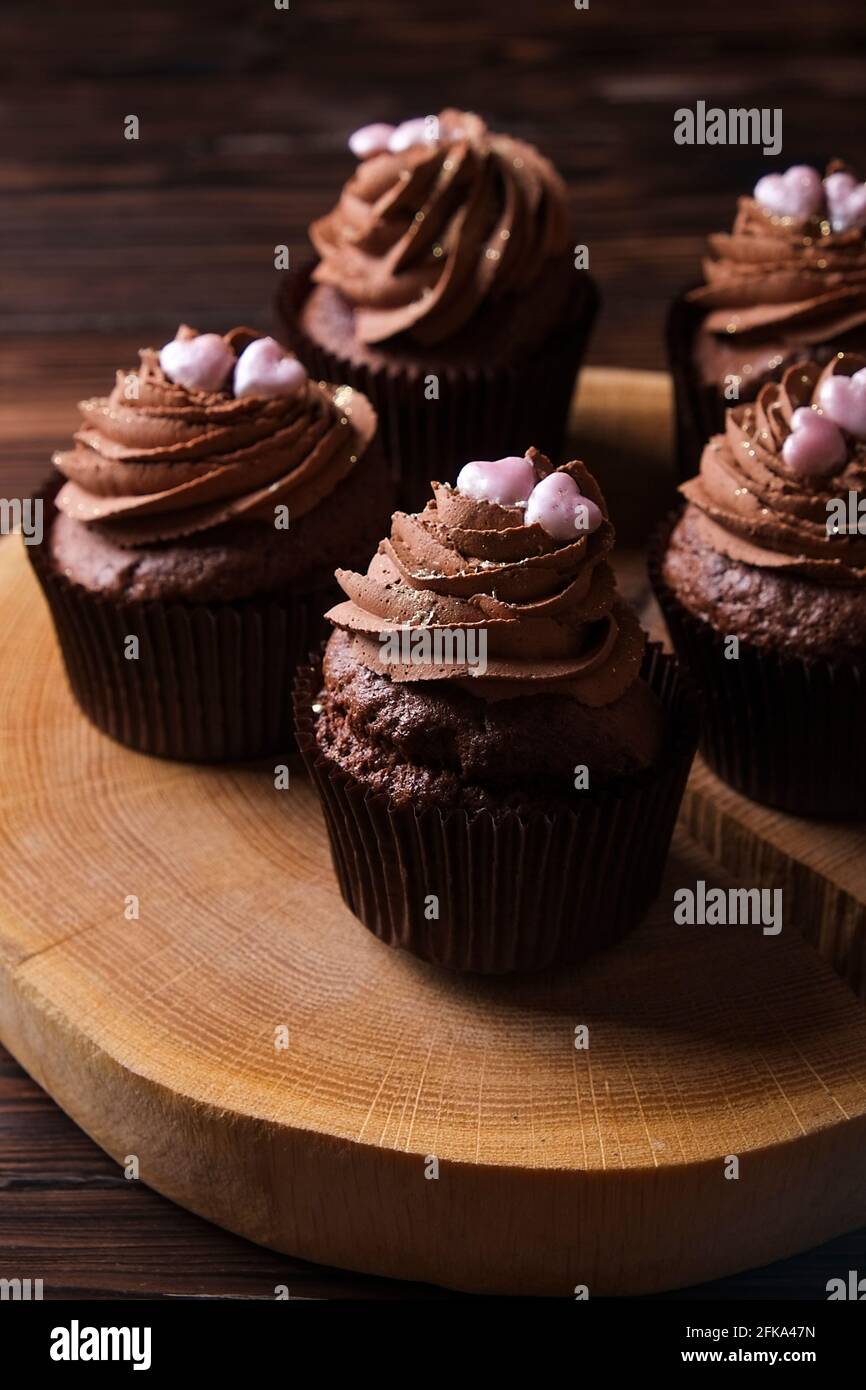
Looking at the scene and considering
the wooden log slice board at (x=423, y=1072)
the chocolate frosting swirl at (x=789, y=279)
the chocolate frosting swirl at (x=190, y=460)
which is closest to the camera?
the wooden log slice board at (x=423, y=1072)

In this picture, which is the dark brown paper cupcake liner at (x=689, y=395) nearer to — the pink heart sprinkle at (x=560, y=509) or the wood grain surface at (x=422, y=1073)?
the wood grain surface at (x=422, y=1073)

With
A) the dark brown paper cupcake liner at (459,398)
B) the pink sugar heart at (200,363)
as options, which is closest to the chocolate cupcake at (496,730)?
the pink sugar heart at (200,363)

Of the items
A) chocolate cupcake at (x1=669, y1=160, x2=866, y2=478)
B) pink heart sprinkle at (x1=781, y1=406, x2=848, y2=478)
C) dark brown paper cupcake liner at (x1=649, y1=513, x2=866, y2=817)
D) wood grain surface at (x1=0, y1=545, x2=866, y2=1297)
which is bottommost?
wood grain surface at (x1=0, y1=545, x2=866, y2=1297)

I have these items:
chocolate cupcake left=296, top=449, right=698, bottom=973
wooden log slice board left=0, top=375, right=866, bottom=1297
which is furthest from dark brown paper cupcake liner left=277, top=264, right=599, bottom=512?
wooden log slice board left=0, top=375, right=866, bottom=1297

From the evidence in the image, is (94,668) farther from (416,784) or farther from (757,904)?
(757,904)

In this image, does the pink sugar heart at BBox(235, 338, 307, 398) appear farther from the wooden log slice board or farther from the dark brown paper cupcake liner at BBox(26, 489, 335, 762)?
the wooden log slice board

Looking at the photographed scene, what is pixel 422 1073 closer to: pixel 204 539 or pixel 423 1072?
pixel 423 1072
